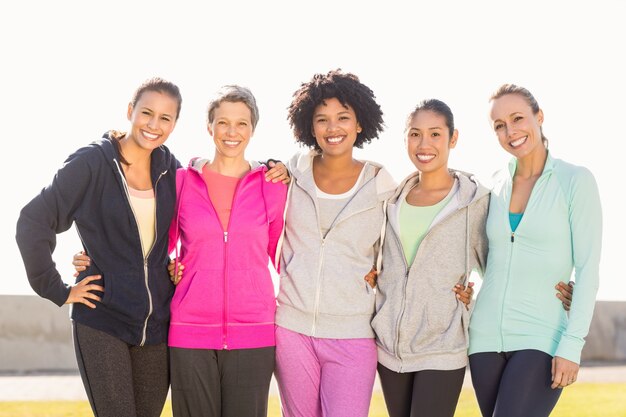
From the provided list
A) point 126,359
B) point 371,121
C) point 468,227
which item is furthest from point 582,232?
point 126,359

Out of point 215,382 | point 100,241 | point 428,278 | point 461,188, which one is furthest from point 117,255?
point 461,188

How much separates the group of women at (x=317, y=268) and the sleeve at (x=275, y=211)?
0.04 ft

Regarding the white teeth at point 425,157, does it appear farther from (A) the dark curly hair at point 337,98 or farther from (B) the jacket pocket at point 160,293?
(B) the jacket pocket at point 160,293

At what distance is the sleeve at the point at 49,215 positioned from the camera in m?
3.54

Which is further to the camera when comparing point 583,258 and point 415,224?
point 415,224

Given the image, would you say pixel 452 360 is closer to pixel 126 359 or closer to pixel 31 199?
pixel 126 359

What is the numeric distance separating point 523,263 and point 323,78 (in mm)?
1584

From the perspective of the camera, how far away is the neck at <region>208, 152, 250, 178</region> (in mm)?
4023

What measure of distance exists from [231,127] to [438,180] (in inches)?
46.1

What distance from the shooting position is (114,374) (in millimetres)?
3516

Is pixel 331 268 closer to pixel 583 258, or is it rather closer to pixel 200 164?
pixel 200 164

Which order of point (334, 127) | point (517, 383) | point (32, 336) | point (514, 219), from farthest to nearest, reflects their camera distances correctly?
point (32, 336)
point (334, 127)
point (514, 219)
point (517, 383)

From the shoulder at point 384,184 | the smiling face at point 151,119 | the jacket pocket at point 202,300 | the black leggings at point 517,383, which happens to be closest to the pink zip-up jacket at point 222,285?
the jacket pocket at point 202,300

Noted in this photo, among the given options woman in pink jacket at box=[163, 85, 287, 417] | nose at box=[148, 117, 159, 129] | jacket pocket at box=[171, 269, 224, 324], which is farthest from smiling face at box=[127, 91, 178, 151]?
jacket pocket at box=[171, 269, 224, 324]
